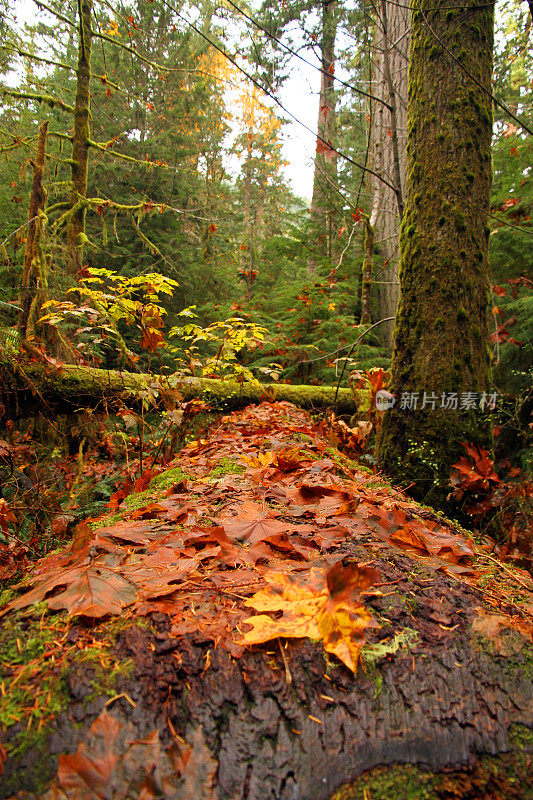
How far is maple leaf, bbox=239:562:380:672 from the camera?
0.81 metres

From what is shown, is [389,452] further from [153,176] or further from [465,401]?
[153,176]

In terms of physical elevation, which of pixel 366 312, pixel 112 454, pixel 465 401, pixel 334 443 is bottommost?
pixel 112 454

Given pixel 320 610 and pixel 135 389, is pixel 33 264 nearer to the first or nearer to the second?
pixel 135 389

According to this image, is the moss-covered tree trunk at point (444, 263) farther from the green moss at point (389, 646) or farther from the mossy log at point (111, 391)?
the green moss at point (389, 646)

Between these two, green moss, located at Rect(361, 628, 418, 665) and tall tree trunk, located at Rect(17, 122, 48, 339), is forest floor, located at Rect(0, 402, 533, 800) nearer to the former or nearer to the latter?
green moss, located at Rect(361, 628, 418, 665)

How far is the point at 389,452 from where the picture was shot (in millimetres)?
2877

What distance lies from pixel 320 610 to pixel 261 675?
19cm

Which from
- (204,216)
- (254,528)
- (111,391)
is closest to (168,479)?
(254,528)

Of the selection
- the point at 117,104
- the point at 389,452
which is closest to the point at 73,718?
the point at 389,452

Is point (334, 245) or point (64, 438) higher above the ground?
point (334, 245)

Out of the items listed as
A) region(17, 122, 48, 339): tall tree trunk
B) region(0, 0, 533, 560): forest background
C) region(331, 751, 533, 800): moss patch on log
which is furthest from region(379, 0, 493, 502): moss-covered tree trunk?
region(17, 122, 48, 339): tall tree trunk

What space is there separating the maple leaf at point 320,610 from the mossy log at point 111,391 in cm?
249

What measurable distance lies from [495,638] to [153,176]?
1196 cm

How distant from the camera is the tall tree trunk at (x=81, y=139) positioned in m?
6.47
